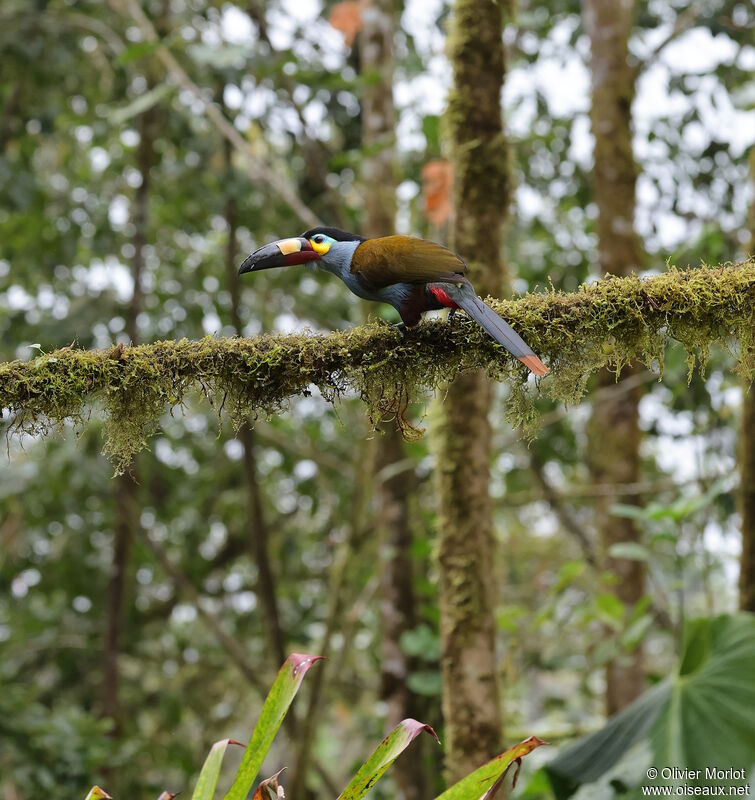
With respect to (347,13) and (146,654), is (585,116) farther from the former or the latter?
(146,654)

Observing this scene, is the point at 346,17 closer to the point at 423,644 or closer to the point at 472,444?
the point at 472,444

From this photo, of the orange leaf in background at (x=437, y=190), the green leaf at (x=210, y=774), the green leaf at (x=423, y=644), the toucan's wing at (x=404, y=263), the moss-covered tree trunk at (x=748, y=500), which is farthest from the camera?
the orange leaf in background at (x=437, y=190)

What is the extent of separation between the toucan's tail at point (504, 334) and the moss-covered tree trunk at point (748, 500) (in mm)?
1886

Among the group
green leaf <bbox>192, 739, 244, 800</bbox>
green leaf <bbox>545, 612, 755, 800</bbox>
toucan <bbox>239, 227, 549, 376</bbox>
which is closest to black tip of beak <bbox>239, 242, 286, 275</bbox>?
toucan <bbox>239, 227, 549, 376</bbox>

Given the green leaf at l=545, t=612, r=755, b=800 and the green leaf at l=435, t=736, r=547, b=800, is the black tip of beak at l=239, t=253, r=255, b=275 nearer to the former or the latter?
the green leaf at l=435, t=736, r=547, b=800

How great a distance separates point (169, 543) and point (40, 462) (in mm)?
1645

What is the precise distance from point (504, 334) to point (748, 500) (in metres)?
2.03

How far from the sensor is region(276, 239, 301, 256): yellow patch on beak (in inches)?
94.7

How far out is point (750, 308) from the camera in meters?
1.94

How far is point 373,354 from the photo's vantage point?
1936 millimetres

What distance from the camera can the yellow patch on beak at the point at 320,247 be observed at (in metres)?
2.41

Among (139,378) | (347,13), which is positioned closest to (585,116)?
(347,13)

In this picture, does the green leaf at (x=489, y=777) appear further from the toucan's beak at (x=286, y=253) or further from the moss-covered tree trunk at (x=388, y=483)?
the moss-covered tree trunk at (x=388, y=483)

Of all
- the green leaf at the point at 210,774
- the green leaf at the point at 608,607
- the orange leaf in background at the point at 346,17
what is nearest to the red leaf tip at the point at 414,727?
the green leaf at the point at 210,774
